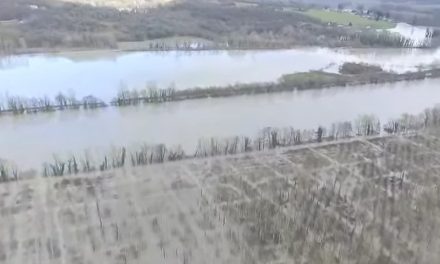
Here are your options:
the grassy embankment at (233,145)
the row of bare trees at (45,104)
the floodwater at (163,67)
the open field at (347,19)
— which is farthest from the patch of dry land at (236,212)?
the open field at (347,19)

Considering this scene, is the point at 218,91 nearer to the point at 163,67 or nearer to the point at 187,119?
the point at 187,119

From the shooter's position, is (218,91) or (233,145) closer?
(233,145)


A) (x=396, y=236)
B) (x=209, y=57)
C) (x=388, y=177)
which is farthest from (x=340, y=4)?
(x=396, y=236)

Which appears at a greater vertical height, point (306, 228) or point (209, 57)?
point (209, 57)

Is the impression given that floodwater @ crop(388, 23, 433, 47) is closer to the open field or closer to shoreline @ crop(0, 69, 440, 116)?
the open field

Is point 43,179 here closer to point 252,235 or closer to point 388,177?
point 252,235

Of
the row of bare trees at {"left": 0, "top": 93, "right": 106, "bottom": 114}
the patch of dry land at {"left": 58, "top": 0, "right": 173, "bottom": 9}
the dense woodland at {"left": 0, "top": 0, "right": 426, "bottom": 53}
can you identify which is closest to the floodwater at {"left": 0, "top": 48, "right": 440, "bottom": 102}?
the row of bare trees at {"left": 0, "top": 93, "right": 106, "bottom": 114}

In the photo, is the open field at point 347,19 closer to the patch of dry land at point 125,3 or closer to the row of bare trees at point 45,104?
the patch of dry land at point 125,3

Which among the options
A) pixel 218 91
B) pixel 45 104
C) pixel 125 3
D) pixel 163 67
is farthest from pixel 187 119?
pixel 125 3
